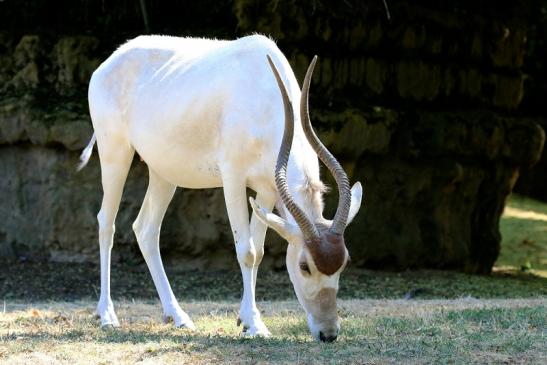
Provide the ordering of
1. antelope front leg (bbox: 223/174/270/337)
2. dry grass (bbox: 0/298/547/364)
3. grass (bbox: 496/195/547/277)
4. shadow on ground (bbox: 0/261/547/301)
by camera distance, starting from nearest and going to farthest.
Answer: dry grass (bbox: 0/298/547/364) → antelope front leg (bbox: 223/174/270/337) → shadow on ground (bbox: 0/261/547/301) → grass (bbox: 496/195/547/277)

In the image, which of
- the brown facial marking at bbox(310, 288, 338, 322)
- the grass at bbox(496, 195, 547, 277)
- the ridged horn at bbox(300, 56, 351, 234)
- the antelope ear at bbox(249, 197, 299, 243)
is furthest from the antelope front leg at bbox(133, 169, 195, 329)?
the grass at bbox(496, 195, 547, 277)

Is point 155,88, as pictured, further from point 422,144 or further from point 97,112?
point 422,144

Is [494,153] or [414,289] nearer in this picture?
[414,289]

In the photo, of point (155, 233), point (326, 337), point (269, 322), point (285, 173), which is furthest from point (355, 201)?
point (155, 233)

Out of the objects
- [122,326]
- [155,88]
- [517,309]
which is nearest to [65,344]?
[122,326]

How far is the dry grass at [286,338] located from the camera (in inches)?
227

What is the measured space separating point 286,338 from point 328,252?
625 millimetres

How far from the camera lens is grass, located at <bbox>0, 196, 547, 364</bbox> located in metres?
5.84

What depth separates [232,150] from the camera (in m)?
7.25

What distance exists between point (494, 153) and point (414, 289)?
10.3ft

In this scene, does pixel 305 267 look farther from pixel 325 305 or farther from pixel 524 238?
pixel 524 238

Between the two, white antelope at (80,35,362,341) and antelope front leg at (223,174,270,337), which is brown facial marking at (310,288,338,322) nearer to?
white antelope at (80,35,362,341)

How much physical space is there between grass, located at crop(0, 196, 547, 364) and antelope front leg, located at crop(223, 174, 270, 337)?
0.21 metres

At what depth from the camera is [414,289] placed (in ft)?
39.2
